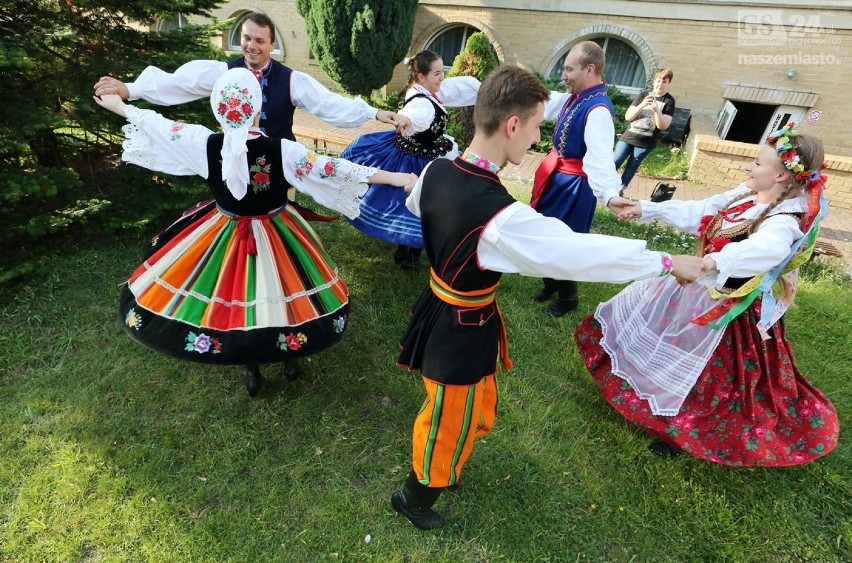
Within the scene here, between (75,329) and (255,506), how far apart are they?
200cm

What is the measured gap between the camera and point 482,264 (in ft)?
5.61

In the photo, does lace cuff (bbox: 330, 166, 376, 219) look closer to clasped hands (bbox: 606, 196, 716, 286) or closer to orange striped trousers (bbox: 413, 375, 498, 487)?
orange striped trousers (bbox: 413, 375, 498, 487)

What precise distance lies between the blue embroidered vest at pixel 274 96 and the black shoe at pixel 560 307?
2.46 m

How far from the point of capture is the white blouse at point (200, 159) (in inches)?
93.9

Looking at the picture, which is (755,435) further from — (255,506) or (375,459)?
(255,506)

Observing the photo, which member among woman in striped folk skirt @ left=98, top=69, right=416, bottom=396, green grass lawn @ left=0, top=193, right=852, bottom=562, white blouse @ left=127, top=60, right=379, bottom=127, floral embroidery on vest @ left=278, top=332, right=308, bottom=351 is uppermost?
white blouse @ left=127, top=60, right=379, bottom=127

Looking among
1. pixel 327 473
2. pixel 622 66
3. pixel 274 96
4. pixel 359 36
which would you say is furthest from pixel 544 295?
pixel 622 66

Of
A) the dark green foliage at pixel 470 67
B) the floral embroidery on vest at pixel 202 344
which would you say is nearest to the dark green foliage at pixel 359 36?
the dark green foliage at pixel 470 67

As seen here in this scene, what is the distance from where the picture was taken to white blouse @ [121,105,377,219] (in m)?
2.39

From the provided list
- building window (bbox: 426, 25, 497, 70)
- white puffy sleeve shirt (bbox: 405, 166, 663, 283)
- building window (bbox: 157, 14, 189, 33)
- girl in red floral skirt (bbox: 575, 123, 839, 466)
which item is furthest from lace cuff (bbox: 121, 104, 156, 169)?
building window (bbox: 426, 25, 497, 70)

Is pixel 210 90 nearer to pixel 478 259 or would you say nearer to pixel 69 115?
pixel 69 115

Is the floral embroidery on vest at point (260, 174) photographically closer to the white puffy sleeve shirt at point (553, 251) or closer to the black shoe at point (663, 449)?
the white puffy sleeve shirt at point (553, 251)

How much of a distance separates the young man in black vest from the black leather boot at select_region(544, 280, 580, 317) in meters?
1.81

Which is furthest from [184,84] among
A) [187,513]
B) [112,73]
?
[187,513]
